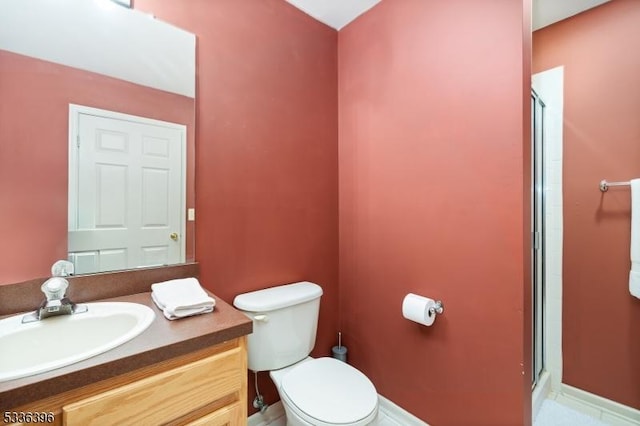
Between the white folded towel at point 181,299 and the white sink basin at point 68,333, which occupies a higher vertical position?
the white folded towel at point 181,299

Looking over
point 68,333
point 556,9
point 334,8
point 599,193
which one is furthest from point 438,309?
point 556,9

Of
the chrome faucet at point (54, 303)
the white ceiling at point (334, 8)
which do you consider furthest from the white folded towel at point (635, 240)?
the chrome faucet at point (54, 303)

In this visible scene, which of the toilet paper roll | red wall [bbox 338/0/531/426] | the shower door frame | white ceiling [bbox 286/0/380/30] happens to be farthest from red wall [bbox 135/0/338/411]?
the shower door frame

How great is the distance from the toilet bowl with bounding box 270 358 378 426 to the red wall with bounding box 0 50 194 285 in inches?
40.4

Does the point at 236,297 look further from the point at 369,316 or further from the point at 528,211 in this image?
the point at 528,211

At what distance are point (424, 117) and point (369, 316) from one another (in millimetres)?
1152

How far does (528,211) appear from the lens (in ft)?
3.93

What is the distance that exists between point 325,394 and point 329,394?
0.05 feet

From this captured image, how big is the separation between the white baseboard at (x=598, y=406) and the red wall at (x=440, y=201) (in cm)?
92

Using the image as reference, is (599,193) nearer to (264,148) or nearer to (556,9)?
(556,9)

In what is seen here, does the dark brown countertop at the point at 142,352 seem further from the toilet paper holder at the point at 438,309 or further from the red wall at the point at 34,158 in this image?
→ the toilet paper holder at the point at 438,309

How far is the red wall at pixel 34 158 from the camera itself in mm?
969

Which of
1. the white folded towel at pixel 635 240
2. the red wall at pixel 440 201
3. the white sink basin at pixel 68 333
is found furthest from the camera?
the white folded towel at pixel 635 240

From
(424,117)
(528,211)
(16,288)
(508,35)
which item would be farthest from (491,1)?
(16,288)
